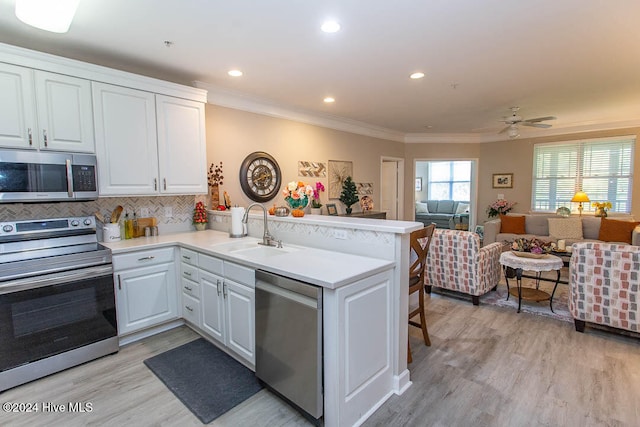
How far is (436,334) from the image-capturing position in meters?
3.03

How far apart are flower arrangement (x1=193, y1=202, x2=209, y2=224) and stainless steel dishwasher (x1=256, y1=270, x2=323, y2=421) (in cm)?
187

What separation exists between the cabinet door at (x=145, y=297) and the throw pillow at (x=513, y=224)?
5.86 m

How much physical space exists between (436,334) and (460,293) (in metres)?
1.24

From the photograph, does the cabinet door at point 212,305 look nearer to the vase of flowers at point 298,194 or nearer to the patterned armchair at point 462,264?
the vase of flowers at point 298,194

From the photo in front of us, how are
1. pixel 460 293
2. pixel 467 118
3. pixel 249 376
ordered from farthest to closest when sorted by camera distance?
pixel 467 118 < pixel 460 293 < pixel 249 376

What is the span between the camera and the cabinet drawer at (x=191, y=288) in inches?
111

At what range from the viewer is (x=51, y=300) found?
7.57 feet

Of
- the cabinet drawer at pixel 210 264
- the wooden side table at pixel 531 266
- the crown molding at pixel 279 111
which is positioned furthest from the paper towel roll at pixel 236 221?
the wooden side table at pixel 531 266

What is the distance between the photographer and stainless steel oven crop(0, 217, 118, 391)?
218 centimetres

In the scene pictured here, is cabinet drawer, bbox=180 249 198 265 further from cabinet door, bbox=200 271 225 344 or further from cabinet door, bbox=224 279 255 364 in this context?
cabinet door, bbox=224 279 255 364

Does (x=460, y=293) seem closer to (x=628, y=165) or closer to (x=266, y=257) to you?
(x=266, y=257)

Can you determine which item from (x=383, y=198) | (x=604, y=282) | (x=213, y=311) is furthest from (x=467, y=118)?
(x=213, y=311)

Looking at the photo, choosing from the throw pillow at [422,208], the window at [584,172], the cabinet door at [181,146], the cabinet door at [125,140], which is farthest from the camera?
the throw pillow at [422,208]

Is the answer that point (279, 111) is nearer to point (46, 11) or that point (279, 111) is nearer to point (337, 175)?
point (337, 175)
